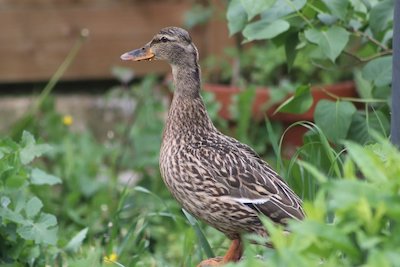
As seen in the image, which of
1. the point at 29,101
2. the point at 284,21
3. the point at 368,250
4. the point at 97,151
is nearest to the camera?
the point at 368,250

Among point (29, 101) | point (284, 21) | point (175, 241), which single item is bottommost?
point (175, 241)

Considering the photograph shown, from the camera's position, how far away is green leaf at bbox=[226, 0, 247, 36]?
4.25m

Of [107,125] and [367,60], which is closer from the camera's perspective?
[367,60]

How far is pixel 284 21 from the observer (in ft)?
13.4

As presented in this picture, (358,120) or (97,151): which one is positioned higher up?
(358,120)

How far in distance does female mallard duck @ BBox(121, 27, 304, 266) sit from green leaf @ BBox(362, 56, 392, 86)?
677 mm

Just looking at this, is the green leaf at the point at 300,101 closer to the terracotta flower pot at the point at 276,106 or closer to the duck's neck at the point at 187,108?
the duck's neck at the point at 187,108

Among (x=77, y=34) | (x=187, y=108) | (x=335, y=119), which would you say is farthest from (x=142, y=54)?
(x=77, y=34)

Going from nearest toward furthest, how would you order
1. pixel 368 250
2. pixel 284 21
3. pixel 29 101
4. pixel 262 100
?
1. pixel 368 250
2. pixel 284 21
3. pixel 262 100
4. pixel 29 101

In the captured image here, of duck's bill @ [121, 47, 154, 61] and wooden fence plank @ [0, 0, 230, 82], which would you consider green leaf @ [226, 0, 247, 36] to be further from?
wooden fence plank @ [0, 0, 230, 82]

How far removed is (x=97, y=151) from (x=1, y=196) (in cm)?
256

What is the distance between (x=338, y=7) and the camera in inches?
159

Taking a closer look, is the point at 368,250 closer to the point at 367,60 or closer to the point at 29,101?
the point at 367,60

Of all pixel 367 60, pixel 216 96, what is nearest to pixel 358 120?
pixel 367 60
